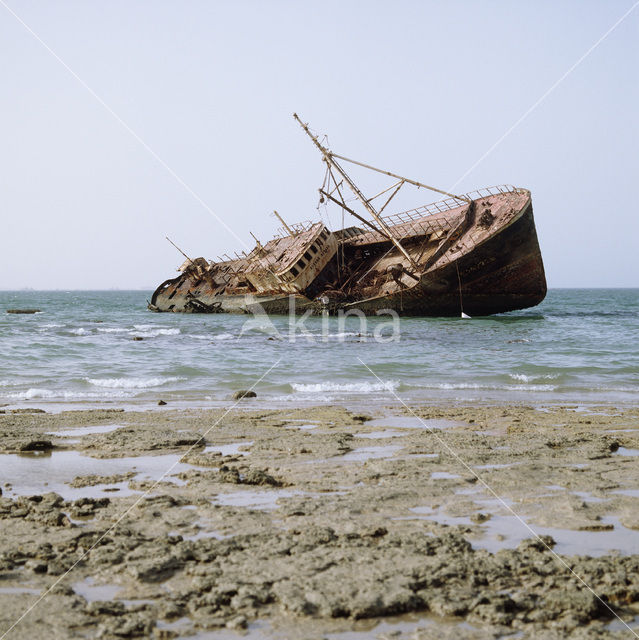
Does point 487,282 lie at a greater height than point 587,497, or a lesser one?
greater

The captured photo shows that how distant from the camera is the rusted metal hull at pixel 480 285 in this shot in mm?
30891

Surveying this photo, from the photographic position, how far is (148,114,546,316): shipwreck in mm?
31250

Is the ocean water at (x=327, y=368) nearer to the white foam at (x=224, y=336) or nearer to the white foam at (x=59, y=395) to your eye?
the white foam at (x=59, y=395)

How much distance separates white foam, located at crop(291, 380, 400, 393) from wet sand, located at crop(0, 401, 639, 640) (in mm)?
5079

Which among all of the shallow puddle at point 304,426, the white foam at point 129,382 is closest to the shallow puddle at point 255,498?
the shallow puddle at point 304,426

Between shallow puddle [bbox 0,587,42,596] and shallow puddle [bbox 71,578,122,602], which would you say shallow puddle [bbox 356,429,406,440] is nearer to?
shallow puddle [bbox 71,578,122,602]

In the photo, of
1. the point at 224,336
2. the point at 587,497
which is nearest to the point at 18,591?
the point at 587,497

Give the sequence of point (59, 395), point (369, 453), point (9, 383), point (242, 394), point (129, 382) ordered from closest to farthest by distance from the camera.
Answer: point (369, 453) < point (242, 394) < point (59, 395) < point (9, 383) < point (129, 382)

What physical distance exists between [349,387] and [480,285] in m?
20.4

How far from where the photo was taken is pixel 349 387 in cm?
1384

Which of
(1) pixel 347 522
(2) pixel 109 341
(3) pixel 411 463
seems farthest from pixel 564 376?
(2) pixel 109 341

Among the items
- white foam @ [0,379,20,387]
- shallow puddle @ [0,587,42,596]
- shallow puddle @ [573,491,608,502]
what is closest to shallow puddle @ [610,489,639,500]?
shallow puddle @ [573,491,608,502]

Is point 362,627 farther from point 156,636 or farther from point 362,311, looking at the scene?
point 362,311

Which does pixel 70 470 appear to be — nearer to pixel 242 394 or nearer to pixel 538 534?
pixel 538 534
